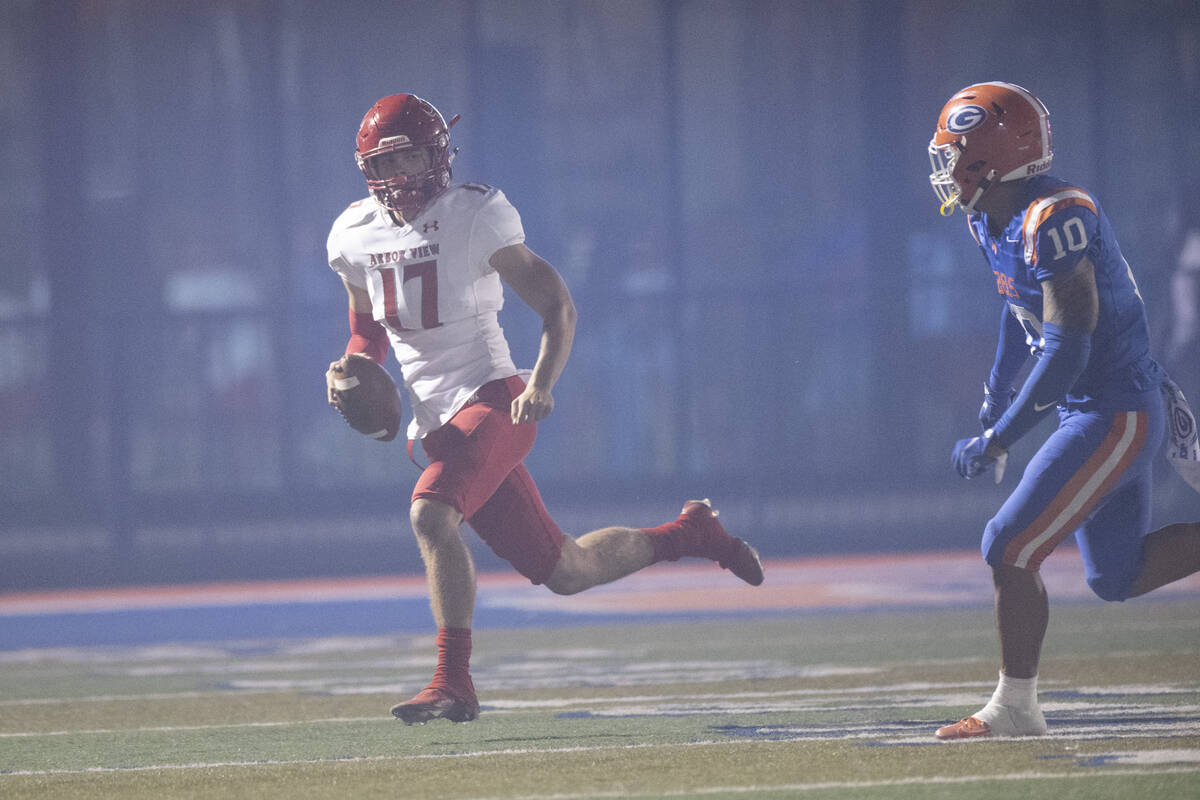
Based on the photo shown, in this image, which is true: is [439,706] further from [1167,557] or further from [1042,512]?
[1167,557]

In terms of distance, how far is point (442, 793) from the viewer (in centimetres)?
327

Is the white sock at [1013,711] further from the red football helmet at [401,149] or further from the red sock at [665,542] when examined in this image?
the red football helmet at [401,149]

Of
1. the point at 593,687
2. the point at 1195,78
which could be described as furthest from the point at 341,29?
the point at 593,687

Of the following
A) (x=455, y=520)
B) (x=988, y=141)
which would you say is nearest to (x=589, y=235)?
(x=455, y=520)

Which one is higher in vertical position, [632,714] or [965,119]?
[965,119]

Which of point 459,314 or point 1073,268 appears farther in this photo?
point 459,314

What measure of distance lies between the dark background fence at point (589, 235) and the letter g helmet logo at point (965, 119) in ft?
26.2

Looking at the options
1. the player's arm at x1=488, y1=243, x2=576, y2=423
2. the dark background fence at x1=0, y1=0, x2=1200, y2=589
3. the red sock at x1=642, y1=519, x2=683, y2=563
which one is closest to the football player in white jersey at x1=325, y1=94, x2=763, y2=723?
the player's arm at x1=488, y1=243, x2=576, y2=423

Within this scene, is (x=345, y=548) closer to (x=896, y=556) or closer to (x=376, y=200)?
(x=896, y=556)

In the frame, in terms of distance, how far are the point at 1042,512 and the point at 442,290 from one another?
1700 millimetres

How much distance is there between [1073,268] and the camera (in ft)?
11.5

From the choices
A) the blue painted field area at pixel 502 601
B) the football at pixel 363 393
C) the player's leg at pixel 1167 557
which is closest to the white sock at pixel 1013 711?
the player's leg at pixel 1167 557

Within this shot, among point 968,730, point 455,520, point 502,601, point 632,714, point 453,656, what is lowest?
point 502,601

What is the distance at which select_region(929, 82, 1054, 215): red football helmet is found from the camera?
3689 millimetres
